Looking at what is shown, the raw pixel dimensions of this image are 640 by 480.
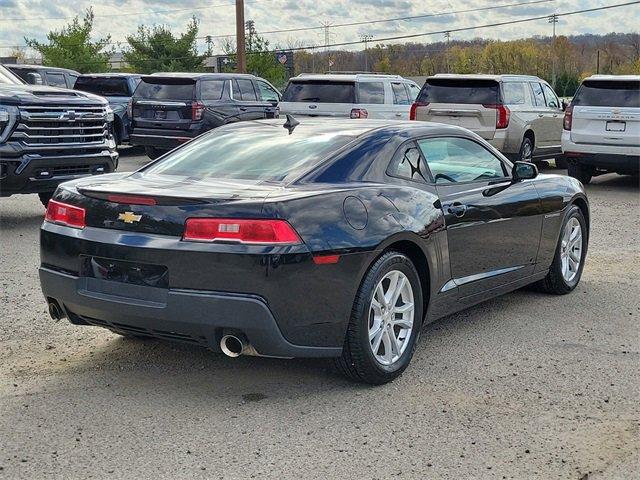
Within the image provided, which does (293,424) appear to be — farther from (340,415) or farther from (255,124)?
(255,124)

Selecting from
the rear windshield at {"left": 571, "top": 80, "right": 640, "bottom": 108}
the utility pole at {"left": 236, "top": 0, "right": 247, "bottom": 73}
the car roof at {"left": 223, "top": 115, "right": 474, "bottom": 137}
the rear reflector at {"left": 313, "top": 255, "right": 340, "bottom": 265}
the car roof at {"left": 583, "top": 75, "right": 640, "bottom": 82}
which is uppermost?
the utility pole at {"left": 236, "top": 0, "right": 247, "bottom": 73}

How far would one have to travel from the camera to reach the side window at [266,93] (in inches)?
757

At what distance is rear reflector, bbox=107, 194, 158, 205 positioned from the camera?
15.1ft

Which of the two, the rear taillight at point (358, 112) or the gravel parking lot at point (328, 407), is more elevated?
the rear taillight at point (358, 112)

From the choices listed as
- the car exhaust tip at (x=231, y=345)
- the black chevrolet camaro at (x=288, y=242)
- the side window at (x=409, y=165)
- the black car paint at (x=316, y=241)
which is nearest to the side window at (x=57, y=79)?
the black chevrolet camaro at (x=288, y=242)

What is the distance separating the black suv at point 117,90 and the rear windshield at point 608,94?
9.16 meters

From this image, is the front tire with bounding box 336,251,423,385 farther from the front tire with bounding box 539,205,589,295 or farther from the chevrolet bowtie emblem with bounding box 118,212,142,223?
the front tire with bounding box 539,205,589,295

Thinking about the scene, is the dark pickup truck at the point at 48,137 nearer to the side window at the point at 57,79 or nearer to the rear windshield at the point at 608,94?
the rear windshield at the point at 608,94

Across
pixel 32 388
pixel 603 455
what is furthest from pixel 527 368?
pixel 32 388

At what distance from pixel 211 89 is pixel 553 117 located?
6.84 metres

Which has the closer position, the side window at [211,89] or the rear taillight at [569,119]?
the rear taillight at [569,119]

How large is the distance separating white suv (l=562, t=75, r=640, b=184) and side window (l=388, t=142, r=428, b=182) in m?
9.39

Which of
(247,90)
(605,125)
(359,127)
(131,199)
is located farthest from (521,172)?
(247,90)

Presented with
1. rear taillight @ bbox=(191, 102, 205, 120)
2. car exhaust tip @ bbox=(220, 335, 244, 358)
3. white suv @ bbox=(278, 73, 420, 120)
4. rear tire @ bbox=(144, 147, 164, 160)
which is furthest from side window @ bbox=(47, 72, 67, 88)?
car exhaust tip @ bbox=(220, 335, 244, 358)
